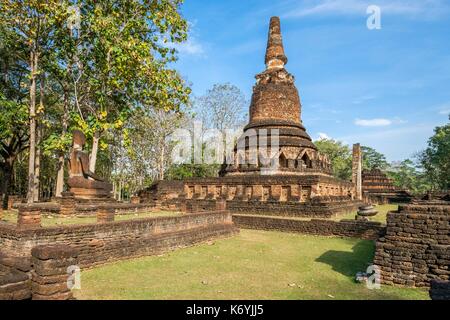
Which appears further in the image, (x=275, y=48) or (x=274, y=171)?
(x=275, y=48)

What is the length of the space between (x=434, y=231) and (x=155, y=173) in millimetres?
29478

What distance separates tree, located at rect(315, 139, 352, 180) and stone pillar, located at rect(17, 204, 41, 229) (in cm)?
4906

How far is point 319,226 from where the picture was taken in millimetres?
13617

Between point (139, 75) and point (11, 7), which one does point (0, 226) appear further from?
point (11, 7)

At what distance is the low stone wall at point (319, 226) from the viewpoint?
1247 centimetres

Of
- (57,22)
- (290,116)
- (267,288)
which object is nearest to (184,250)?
(267,288)

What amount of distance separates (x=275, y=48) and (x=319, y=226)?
15922mm

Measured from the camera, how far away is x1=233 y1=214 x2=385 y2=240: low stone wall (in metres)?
12.5

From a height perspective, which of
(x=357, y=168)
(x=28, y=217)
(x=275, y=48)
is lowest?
(x=28, y=217)

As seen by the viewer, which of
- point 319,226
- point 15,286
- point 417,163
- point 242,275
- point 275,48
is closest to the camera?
point 15,286

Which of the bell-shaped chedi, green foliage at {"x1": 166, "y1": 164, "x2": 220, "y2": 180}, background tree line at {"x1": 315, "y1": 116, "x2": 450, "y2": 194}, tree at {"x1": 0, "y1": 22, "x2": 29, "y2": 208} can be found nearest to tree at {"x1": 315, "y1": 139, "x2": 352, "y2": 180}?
background tree line at {"x1": 315, "y1": 116, "x2": 450, "y2": 194}

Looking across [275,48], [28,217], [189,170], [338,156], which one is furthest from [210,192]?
[338,156]

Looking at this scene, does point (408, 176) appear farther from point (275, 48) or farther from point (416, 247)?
point (416, 247)

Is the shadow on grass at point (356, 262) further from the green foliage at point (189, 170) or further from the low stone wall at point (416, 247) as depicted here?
the green foliage at point (189, 170)
